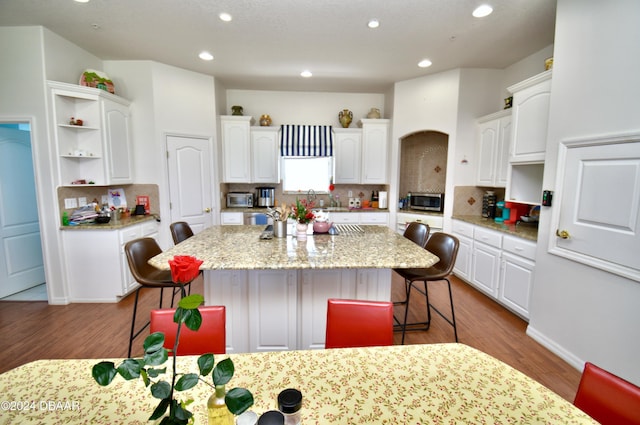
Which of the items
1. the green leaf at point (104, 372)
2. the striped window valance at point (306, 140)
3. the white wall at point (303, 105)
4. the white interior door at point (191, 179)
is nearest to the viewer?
the green leaf at point (104, 372)

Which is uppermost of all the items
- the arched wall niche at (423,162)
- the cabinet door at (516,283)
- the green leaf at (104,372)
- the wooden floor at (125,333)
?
the arched wall niche at (423,162)

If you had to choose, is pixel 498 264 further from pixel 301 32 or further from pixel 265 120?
pixel 265 120

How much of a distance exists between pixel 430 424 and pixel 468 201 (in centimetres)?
420

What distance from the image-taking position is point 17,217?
145 inches

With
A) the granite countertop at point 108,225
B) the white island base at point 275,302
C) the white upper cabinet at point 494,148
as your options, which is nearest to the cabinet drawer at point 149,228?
the granite countertop at point 108,225

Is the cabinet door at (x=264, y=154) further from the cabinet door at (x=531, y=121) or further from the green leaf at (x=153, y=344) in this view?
the green leaf at (x=153, y=344)

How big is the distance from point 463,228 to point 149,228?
4576mm

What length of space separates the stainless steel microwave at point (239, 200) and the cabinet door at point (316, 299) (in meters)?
3.33

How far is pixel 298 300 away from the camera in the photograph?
226cm

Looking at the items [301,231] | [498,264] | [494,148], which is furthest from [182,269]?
[494,148]

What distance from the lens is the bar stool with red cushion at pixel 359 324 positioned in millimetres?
1380

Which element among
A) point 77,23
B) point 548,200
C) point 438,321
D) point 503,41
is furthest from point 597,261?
point 77,23

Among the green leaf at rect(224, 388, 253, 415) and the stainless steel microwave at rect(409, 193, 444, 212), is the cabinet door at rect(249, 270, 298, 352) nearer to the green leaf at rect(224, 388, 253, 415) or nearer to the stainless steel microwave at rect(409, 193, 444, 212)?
the green leaf at rect(224, 388, 253, 415)

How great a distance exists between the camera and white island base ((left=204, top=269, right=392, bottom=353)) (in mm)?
2219
